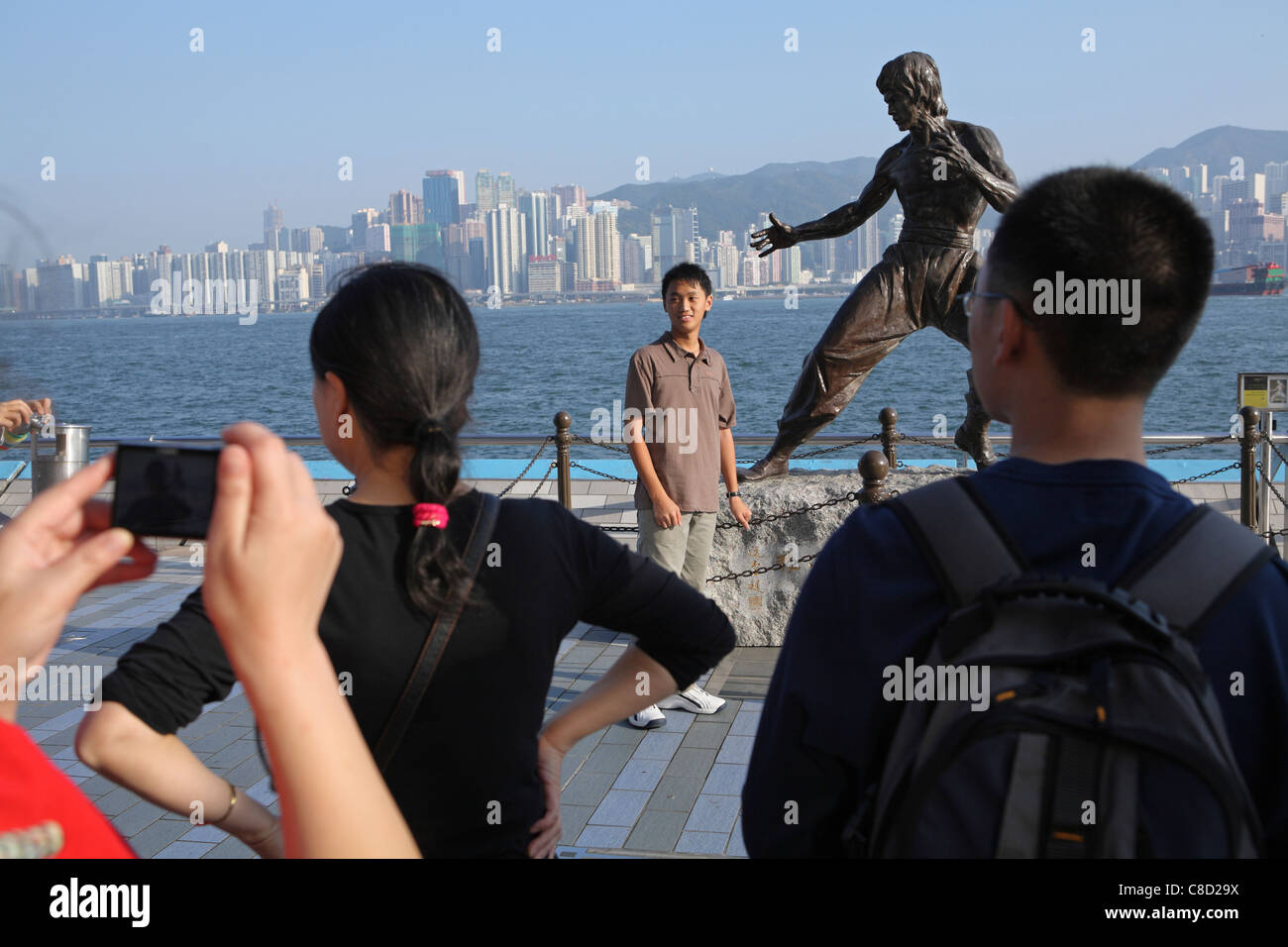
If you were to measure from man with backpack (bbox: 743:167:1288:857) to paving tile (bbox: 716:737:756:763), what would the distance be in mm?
3610

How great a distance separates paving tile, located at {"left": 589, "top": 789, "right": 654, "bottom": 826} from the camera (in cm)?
433

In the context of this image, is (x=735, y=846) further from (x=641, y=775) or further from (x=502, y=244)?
(x=502, y=244)

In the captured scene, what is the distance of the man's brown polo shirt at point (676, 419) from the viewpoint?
5242mm

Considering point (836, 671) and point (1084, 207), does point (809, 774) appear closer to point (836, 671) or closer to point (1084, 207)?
point (836, 671)

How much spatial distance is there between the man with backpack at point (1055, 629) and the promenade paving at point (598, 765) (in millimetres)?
1962

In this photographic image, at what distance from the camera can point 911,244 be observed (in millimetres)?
6730

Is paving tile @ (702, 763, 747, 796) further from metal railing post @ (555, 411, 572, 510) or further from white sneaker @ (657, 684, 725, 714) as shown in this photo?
metal railing post @ (555, 411, 572, 510)

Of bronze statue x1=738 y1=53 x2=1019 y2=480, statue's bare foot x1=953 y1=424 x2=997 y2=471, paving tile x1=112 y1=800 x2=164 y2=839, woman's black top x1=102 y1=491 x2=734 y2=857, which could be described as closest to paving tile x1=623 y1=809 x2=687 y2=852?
paving tile x1=112 y1=800 x2=164 y2=839

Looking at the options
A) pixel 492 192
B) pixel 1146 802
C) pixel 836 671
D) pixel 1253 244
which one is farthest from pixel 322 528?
pixel 492 192

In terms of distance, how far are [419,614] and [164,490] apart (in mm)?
578

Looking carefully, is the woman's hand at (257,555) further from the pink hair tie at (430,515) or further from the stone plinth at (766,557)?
the stone plinth at (766,557)

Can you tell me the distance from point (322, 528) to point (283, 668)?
0.11m

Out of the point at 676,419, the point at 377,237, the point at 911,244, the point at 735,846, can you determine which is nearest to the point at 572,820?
the point at 735,846

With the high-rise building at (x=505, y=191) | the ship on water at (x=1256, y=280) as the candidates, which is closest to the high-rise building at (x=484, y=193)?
the high-rise building at (x=505, y=191)
